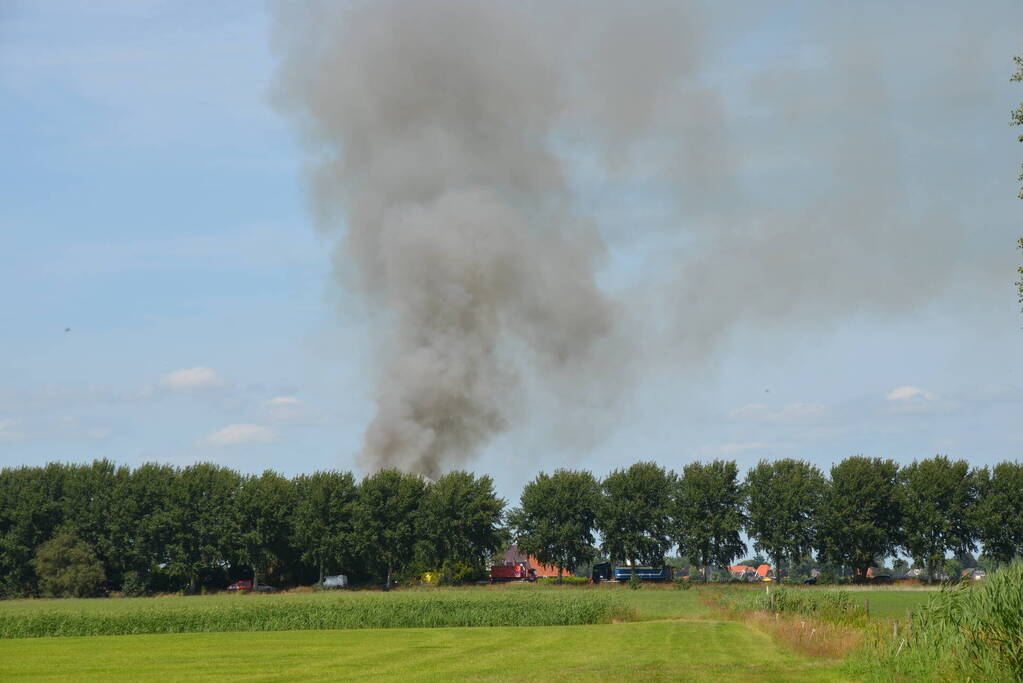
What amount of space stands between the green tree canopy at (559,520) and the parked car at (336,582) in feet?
53.6

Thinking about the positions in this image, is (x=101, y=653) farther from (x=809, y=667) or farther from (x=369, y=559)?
(x=369, y=559)

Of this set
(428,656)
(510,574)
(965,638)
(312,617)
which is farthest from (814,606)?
(510,574)

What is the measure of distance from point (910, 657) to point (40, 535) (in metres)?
84.2

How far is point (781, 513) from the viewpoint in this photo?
96062mm

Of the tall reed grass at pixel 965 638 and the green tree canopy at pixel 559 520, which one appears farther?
the green tree canopy at pixel 559 520

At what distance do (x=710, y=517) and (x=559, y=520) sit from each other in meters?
13.7

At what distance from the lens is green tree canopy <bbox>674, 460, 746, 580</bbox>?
322 feet

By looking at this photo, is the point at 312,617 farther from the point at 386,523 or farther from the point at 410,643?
the point at 386,523

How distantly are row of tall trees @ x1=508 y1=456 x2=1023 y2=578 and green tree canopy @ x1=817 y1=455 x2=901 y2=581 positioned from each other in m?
0.09

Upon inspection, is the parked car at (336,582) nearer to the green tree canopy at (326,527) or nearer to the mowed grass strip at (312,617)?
the green tree canopy at (326,527)

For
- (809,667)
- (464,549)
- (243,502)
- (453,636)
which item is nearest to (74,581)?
(243,502)

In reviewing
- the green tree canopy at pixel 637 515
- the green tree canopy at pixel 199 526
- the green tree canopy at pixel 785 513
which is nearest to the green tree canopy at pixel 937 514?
the green tree canopy at pixel 785 513

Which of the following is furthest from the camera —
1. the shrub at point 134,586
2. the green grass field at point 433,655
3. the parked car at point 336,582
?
the parked car at point 336,582

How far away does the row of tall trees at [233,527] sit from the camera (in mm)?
91438
